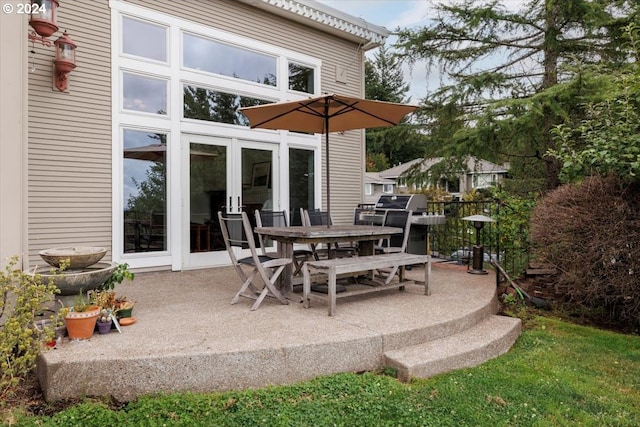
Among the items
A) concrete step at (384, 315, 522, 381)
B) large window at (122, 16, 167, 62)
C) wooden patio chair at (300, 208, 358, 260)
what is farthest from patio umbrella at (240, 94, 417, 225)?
large window at (122, 16, 167, 62)

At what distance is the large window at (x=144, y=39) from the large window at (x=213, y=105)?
581mm

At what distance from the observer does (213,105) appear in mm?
6055

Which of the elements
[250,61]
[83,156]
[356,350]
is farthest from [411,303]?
[250,61]

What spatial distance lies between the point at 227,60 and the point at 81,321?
4.75m

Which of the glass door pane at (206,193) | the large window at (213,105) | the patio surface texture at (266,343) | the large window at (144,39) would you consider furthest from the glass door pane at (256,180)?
the patio surface texture at (266,343)

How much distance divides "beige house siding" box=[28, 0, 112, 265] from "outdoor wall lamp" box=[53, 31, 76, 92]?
90mm

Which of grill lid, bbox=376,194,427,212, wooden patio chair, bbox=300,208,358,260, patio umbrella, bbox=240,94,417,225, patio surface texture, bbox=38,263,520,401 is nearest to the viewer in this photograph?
patio surface texture, bbox=38,263,520,401

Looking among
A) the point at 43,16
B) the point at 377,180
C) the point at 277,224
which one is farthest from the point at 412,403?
the point at 377,180

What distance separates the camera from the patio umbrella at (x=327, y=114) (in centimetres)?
410

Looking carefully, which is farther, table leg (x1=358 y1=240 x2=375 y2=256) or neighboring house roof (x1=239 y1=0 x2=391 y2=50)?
neighboring house roof (x1=239 y1=0 x2=391 y2=50)

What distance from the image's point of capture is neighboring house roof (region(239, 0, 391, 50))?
647cm

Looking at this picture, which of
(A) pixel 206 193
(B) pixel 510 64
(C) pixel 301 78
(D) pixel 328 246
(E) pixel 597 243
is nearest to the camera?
(E) pixel 597 243

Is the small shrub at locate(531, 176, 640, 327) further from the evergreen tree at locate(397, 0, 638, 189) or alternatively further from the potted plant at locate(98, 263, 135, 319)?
the potted plant at locate(98, 263, 135, 319)

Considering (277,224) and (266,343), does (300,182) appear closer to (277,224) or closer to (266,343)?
(277,224)
